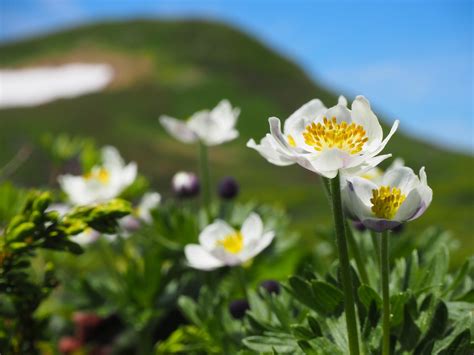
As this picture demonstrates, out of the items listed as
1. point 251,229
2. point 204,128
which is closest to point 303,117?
point 251,229

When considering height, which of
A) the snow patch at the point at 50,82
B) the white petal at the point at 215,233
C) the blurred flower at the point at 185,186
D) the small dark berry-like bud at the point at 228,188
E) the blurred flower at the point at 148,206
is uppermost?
the white petal at the point at 215,233

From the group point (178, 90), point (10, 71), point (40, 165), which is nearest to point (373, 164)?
point (40, 165)

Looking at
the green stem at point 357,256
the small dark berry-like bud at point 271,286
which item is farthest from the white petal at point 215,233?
the green stem at point 357,256

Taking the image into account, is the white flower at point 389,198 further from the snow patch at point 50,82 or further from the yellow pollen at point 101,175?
the snow patch at point 50,82

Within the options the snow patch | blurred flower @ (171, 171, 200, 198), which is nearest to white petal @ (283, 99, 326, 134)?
blurred flower @ (171, 171, 200, 198)

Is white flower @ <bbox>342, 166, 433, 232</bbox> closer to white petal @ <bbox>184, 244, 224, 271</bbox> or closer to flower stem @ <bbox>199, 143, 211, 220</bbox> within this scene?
white petal @ <bbox>184, 244, 224, 271</bbox>
